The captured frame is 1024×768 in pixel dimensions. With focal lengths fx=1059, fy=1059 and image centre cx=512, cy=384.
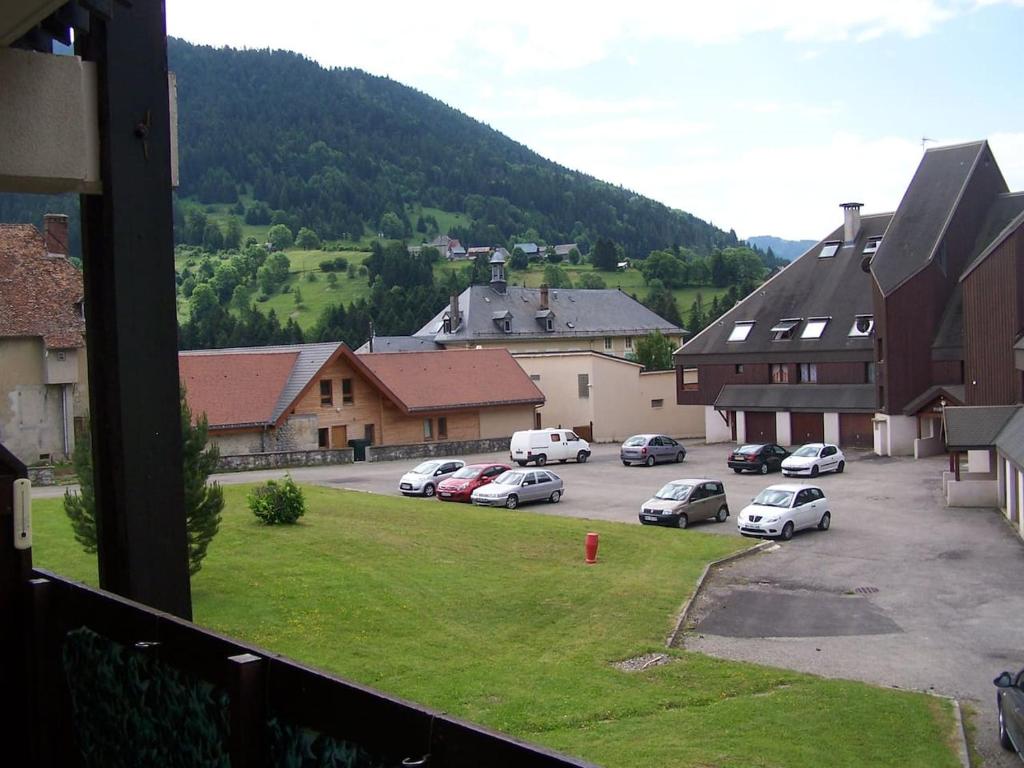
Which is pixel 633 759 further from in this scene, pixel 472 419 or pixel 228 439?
pixel 472 419

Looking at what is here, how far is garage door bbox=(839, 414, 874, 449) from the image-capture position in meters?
54.4

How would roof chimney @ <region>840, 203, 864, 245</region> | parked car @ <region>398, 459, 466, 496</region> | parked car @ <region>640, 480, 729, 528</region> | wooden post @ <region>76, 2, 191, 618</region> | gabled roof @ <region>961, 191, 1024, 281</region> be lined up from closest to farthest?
1. wooden post @ <region>76, 2, 191, 618</region>
2. parked car @ <region>640, 480, 729, 528</region>
3. parked car @ <region>398, 459, 466, 496</region>
4. gabled roof @ <region>961, 191, 1024, 281</region>
5. roof chimney @ <region>840, 203, 864, 245</region>

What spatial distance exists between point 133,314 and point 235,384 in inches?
1842

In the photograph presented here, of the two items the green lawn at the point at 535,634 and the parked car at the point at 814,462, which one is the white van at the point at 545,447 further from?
the green lawn at the point at 535,634

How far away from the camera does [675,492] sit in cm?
3356

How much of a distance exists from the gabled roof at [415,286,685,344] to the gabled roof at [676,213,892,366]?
32144mm

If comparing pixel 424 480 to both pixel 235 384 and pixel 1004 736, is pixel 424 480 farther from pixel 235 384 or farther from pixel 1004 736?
pixel 1004 736

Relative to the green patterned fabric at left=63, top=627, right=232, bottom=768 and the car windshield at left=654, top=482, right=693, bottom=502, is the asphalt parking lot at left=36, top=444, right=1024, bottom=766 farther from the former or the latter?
the green patterned fabric at left=63, top=627, right=232, bottom=768

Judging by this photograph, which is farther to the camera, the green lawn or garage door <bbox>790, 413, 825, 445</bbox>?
garage door <bbox>790, 413, 825, 445</bbox>

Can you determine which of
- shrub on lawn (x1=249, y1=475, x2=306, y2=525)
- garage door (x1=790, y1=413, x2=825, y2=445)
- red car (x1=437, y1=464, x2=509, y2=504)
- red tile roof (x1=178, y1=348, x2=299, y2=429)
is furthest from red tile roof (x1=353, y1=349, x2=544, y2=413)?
shrub on lawn (x1=249, y1=475, x2=306, y2=525)

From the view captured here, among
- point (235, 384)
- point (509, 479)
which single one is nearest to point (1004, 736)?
point (509, 479)

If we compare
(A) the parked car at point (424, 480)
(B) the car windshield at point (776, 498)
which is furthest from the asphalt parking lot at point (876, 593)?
(B) the car windshield at point (776, 498)

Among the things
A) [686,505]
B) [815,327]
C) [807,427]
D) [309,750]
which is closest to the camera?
[309,750]

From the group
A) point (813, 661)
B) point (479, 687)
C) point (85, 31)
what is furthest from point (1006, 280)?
point (85, 31)
